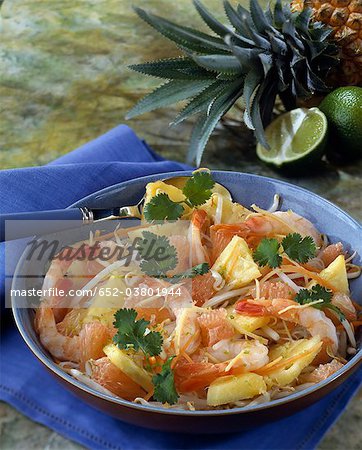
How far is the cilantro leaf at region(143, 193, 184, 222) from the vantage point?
5.04 ft

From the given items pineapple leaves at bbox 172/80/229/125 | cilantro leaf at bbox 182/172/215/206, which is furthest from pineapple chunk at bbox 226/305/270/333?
pineapple leaves at bbox 172/80/229/125

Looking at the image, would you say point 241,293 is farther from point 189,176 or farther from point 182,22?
point 182,22

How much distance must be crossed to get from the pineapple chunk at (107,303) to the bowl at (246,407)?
119 mm

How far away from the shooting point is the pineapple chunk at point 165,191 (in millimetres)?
1602

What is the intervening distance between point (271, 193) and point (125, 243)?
387mm

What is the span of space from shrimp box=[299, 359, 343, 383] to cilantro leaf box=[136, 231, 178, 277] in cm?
36

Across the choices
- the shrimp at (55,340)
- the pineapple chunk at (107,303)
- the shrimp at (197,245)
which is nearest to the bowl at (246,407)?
the shrimp at (55,340)

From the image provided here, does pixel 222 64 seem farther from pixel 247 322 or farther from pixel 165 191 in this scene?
pixel 247 322

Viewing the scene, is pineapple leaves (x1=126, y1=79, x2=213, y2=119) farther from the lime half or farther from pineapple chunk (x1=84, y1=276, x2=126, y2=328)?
pineapple chunk (x1=84, y1=276, x2=126, y2=328)

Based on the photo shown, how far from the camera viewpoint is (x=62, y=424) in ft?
4.47

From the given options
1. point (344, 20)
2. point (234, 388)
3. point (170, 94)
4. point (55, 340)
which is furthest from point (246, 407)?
point (344, 20)

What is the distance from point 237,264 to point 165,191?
0.29 metres

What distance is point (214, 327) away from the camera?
1.30 metres

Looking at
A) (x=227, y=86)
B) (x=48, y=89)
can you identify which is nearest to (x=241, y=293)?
(x=227, y=86)
